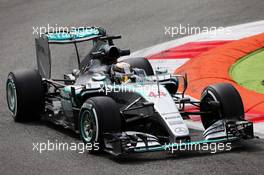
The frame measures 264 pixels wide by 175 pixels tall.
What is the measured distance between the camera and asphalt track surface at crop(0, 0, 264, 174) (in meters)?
9.20

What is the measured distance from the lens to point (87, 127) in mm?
10195

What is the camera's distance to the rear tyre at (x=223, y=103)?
10305 millimetres

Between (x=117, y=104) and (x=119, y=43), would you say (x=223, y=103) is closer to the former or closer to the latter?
(x=117, y=104)

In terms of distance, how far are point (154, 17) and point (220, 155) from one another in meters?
10.5

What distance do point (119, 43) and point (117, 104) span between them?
743 cm

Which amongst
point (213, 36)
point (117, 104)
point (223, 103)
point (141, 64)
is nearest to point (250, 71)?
point (141, 64)

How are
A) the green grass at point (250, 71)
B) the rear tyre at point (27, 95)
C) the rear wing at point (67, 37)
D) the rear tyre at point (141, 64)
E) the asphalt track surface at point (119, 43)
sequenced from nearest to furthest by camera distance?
the asphalt track surface at point (119, 43)
the rear tyre at point (27, 95)
the rear wing at point (67, 37)
the rear tyre at point (141, 64)
the green grass at point (250, 71)

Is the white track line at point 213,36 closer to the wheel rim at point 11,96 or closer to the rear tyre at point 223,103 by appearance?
the wheel rim at point 11,96

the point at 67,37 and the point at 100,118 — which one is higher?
the point at 67,37

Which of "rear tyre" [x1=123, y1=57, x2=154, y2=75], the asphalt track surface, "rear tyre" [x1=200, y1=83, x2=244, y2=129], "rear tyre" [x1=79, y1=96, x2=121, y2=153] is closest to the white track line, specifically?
the asphalt track surface

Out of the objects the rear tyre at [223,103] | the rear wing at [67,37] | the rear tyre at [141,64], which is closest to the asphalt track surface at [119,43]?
the rear tyre at [223,103]

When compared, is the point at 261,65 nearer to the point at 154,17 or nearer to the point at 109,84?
the point at 109,84

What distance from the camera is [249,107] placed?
39.1ft

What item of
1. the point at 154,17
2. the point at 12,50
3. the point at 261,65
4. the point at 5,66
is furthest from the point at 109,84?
the point at 154,17
